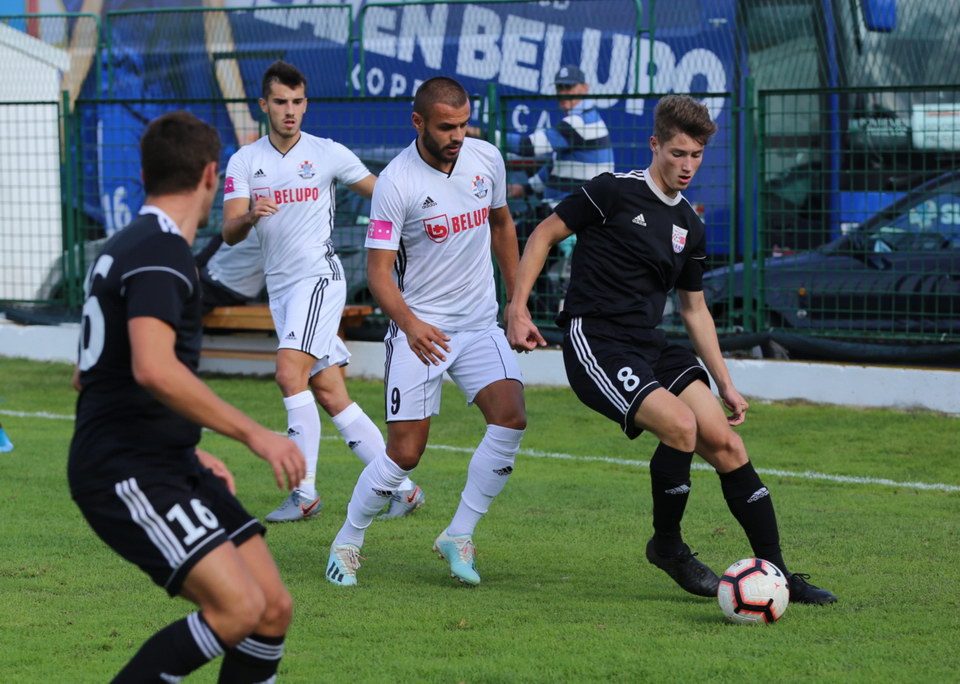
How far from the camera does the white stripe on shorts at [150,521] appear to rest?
357cm

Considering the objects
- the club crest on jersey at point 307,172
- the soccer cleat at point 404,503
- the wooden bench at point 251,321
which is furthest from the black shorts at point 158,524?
the wooden bench at point 251,321

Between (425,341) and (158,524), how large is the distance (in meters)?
2.29

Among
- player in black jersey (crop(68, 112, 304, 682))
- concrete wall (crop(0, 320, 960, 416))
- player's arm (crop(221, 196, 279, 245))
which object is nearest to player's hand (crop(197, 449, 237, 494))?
player in black jersey (crop(68, 112, 304, 682))

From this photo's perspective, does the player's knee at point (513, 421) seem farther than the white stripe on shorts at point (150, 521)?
Yes

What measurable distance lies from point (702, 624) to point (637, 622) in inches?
10.0

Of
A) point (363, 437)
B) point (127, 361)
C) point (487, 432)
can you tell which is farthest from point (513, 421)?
point (127, 361)

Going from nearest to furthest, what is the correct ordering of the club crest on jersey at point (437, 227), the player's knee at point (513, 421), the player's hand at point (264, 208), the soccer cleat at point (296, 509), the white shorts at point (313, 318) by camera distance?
1. the player's knee at point (513, 421)
2. the club crest on jersey at point (437, 227)
3. the player's hand at point (264, 208)
4. the soccer cleat at point (296, 509)
5. the white shorts at point (313, 318)

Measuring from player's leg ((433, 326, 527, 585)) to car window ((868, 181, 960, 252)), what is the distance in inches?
229

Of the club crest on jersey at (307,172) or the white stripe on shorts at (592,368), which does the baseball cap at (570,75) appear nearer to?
the club crest on jersey at (307,172)

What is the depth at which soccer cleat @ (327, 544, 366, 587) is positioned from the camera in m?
5.98

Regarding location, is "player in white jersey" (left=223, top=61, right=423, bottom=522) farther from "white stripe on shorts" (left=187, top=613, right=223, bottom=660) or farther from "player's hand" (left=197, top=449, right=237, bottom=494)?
"white stripe on shorts" (left=187, top=613, right=223, bottom=660)

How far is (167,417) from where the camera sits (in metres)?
3.69

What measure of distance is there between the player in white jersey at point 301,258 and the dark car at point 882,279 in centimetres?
489

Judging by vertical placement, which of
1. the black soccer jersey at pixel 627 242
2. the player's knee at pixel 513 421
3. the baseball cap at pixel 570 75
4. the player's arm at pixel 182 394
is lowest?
the player's knee at pixel 513 421
